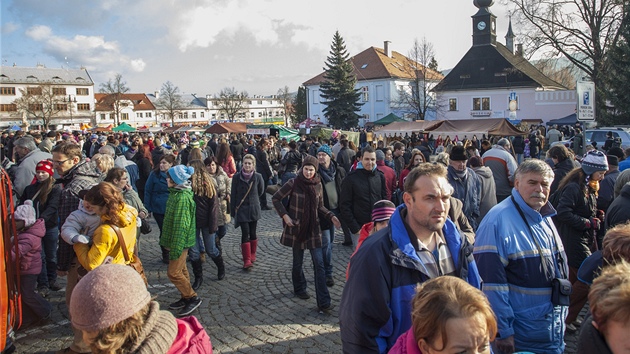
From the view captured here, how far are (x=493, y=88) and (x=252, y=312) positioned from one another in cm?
5116

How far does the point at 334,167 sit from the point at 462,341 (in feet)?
23.3

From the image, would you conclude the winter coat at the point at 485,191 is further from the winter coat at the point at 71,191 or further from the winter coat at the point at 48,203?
the winter coat at the point at 48,203

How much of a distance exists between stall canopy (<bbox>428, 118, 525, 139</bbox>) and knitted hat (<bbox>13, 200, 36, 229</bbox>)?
1644 cm

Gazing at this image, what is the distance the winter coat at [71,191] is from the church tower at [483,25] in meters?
57.9

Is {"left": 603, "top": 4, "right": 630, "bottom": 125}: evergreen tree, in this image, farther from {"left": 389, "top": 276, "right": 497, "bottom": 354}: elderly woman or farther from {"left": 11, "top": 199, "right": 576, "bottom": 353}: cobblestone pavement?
{"left": 389, "top": 276, "right": 497, "bottom": 354}: elderly woman

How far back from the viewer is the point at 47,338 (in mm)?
4996

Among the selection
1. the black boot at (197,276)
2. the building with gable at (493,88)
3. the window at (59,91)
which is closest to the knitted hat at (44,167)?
the black boot at (197,276)

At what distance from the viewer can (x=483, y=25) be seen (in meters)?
56.8

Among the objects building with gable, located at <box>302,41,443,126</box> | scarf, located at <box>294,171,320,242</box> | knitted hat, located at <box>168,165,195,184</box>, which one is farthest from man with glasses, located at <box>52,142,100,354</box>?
building with gable, located at <box>302,41,443,126</box>

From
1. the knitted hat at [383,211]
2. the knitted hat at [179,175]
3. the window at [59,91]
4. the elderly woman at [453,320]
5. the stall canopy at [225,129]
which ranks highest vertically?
the window at [59,91]

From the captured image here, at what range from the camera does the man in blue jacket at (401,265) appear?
2336mm

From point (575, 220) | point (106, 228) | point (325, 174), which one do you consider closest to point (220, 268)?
point (325, 174)

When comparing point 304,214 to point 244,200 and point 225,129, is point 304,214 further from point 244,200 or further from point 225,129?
point 225,129

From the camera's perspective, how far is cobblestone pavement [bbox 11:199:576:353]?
4.78 meters
